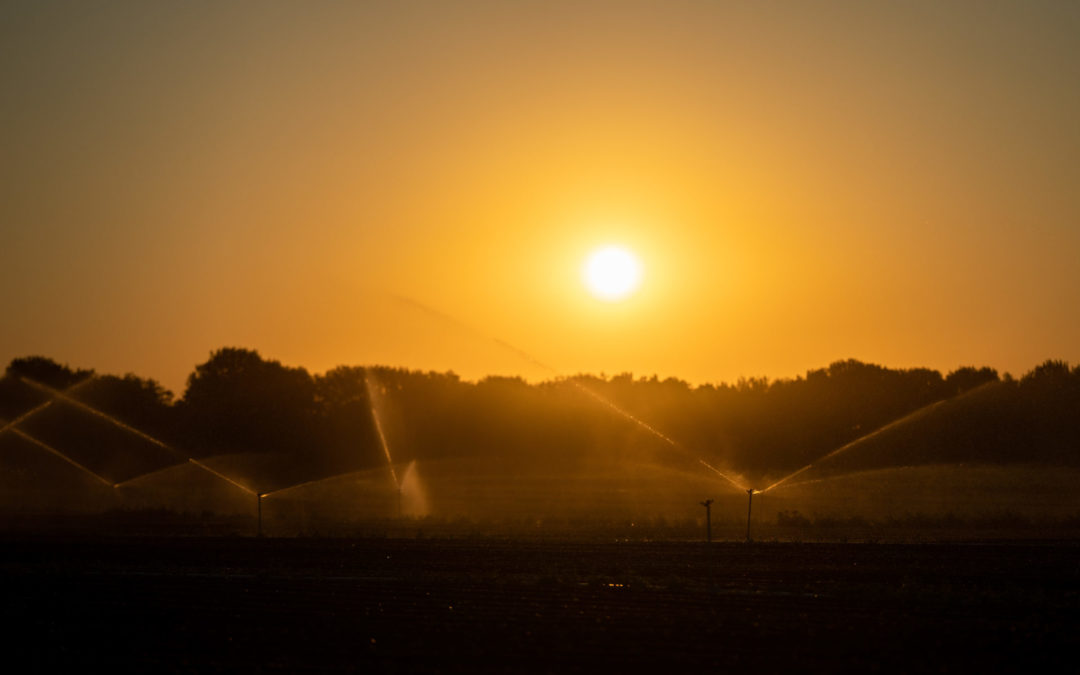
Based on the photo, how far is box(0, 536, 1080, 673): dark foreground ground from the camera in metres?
16.6

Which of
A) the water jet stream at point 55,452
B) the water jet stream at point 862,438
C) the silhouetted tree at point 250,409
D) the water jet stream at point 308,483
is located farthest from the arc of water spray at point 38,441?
the water jet stream at point 862,438

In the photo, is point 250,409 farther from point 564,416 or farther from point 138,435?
point 564,416

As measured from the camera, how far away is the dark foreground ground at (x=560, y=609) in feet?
54.3

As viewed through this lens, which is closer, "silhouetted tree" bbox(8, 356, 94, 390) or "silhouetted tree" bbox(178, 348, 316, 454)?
"silhouetted tree" bbox(178, 348, 316, 454)

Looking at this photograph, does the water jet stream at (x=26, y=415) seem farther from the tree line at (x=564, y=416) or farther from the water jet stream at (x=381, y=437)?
the water jet stream at (x=381, y=437)

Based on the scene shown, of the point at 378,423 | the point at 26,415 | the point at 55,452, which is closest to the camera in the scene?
the point at 378,423

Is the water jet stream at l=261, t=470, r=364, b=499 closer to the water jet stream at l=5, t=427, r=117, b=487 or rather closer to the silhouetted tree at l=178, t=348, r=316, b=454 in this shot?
the silhouetted tree at l=178, t=348, r=316, b=454

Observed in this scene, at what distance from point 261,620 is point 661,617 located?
6786 mm

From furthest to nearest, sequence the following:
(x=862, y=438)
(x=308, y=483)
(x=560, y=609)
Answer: (x=308, y=483), (x=862, y=438), (x=560, y=609)

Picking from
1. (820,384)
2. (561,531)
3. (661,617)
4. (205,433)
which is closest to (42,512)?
(205,433)

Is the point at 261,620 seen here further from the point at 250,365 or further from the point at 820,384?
the point at 250,365

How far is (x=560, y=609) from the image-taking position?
21.2 metres

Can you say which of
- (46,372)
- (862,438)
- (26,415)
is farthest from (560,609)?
(46,372)

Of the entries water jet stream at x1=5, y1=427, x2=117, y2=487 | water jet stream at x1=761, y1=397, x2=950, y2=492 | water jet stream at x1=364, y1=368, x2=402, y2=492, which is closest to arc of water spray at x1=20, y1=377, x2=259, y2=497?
water jet stream at x1=5, y1=427, x2=117, y2=487
